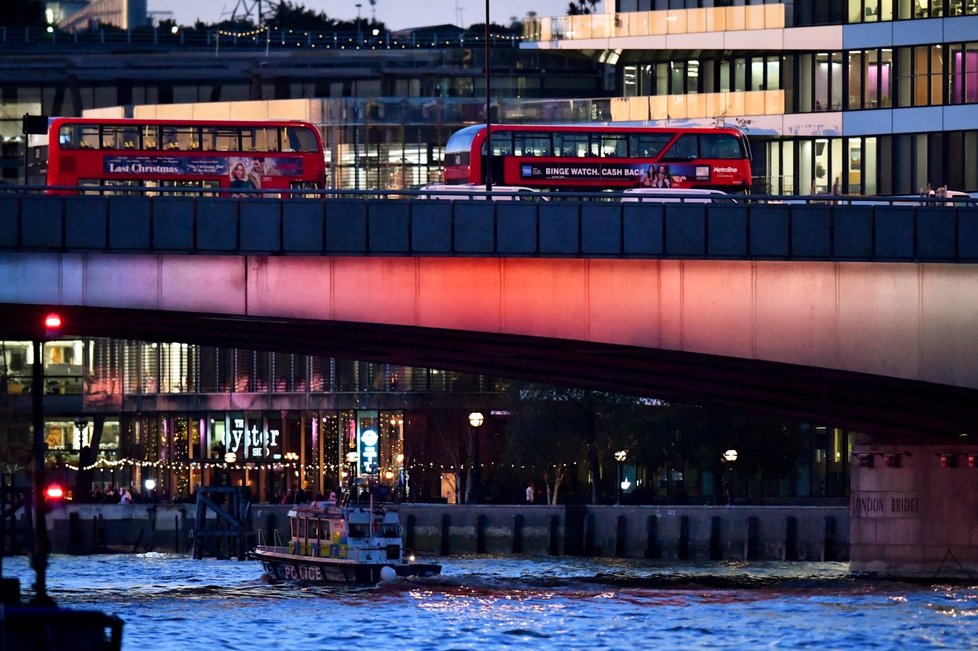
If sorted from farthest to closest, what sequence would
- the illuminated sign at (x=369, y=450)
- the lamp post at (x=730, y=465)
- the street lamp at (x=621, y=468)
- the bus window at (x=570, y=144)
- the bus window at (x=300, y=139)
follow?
1. the illuminated sign at (x=369, y=450)
2. the street lamp at (x=621, y=468)
3. the lamp post at (x=730, y=465)
4. the bus window at (x=570, y=144)
5. the bus window at (x=300, y=139)

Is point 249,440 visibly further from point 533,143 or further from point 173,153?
point 173,153

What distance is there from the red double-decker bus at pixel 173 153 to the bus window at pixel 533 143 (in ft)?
27.1

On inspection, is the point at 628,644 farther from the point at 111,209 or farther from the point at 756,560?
the point at 756,560

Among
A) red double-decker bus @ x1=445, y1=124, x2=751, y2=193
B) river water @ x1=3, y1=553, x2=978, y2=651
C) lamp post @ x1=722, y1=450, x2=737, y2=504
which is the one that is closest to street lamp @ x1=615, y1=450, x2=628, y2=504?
lamp post @ x1=722, y1=450, x2=737, y2=504

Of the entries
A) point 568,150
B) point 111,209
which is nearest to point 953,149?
point 568,150

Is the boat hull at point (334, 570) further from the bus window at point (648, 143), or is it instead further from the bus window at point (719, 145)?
the bus window at point (719, 145)

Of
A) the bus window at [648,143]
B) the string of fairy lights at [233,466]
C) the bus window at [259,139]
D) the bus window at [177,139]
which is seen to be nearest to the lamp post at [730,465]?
the bus window at [648,143]

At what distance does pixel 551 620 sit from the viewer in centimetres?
5516

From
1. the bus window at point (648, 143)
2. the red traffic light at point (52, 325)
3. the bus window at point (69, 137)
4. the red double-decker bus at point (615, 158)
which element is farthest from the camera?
the bus window at point (648, 143)

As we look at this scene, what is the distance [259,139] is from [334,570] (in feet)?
71.5

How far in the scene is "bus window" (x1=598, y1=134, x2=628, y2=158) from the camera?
3423 inches

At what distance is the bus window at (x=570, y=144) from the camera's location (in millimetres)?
86750

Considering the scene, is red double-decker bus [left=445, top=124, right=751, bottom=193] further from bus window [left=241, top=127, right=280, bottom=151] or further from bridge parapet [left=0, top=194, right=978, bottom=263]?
bridge parapet [left=0, top=194, right=978, bottom=263]

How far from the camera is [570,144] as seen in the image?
285 feet
